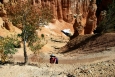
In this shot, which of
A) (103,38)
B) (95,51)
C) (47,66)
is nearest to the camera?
(47,66)

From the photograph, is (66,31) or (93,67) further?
(66,31)

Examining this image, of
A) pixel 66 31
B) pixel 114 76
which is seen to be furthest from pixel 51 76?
pixel 66 31

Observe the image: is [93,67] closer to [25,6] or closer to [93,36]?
[25,6]

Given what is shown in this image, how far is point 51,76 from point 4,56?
7.35m

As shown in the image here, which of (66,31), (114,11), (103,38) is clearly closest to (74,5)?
(66,31)

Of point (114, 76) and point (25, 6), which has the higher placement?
point (25, 6)

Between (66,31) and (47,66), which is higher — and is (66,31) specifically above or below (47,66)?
below

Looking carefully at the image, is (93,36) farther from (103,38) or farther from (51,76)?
(51,76)

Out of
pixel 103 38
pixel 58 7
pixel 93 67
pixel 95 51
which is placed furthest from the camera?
pixel 58 7

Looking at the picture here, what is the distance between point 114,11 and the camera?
47469 millimetres

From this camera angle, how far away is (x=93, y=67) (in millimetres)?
19594

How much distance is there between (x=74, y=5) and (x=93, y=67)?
8595 cm

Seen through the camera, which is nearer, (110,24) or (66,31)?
(110,24)

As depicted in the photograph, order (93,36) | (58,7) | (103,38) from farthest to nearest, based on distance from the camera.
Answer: (58,7)
(93,36)
(103,38)
